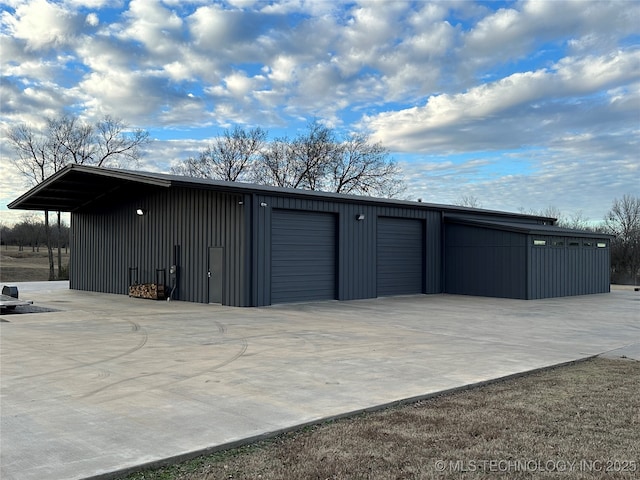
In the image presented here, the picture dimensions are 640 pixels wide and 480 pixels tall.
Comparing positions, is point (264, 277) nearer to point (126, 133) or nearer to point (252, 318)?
point (252, 318)

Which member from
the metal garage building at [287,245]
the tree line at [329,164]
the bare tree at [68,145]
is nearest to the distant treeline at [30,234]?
the bare tree at [68,145]

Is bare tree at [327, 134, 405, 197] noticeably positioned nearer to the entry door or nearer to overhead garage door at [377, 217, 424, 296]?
overhead garage door at [377, 217, 424, 296]

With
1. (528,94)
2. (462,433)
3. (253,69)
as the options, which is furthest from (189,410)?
(253,69)

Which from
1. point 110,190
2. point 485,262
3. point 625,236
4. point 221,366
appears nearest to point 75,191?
point 110,190

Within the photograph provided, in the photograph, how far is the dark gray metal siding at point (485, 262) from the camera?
1823 cm

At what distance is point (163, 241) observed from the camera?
17453 millimetres

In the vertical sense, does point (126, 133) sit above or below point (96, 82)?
above

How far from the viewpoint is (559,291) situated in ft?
63.8

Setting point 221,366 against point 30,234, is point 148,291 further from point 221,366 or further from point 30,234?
point 30,234

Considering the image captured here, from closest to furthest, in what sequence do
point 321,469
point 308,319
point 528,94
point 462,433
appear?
point 321,469
point 462,433
point 308,319
point 528,94

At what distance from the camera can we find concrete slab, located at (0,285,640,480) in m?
4.13

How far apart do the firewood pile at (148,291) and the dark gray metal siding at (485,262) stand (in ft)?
34.0

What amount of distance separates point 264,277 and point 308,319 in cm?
324

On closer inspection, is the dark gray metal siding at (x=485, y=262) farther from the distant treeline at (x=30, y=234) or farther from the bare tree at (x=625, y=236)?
the distant treeline at (x=30, y=234)
